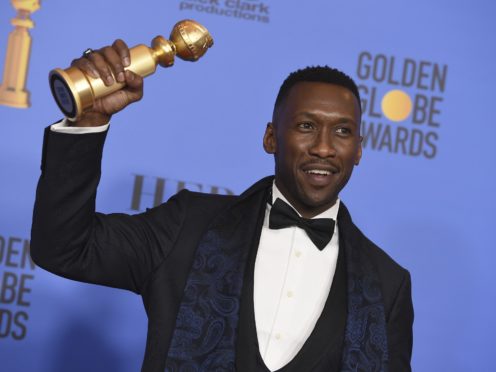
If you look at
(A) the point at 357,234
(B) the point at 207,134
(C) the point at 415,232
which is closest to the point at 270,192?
(A) the point at 357,234

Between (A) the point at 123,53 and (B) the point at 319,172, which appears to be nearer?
(A) the point at 123,53

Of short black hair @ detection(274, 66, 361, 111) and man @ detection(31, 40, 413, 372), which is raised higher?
short black hair @ detection(274, 66, 361, 111)

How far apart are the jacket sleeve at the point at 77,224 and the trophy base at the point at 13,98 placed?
39.9 inches

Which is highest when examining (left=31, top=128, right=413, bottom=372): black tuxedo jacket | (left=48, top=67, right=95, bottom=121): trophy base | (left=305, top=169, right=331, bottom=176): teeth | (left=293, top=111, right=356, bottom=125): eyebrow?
(left=293, top=111, right=356, bottom=125): eyebrow

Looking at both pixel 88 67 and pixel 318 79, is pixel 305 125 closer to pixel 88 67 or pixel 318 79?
pixel 318 79

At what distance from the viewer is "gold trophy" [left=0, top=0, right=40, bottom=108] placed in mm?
2504

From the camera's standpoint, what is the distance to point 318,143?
1.77 m

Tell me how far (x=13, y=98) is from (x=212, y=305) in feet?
3.79

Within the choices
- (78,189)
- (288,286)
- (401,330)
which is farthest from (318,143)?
(78,189)

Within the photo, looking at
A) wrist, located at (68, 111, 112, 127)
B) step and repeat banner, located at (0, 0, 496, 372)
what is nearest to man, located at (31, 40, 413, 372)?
wrist, located at (68, 111, 112, 127)

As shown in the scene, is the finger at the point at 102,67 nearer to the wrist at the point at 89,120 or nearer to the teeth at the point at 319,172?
the wrist at the point at 89,120

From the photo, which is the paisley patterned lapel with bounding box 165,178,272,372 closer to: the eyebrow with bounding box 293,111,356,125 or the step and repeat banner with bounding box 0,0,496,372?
the eyebrow with bounding box 293,111,356,125

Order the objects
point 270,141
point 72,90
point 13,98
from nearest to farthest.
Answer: point 72,90
point 270,141
point 13,98

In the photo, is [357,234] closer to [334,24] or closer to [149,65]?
[149,65]
